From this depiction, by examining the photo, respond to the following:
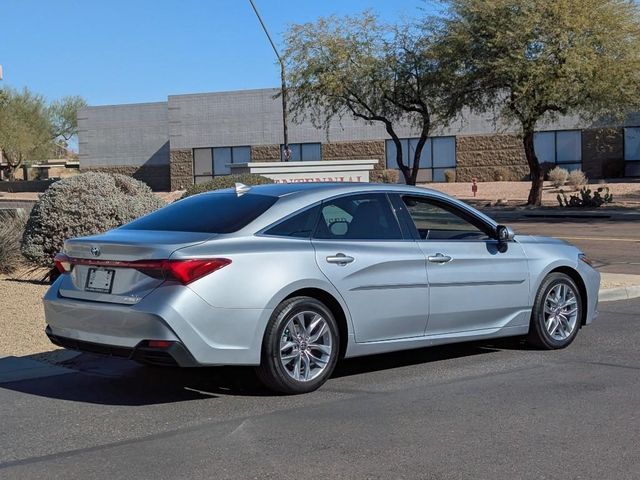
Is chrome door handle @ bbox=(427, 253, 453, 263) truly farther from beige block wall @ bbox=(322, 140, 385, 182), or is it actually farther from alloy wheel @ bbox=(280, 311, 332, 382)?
beige block wall @ bbox=(322, 140, 385, 182)

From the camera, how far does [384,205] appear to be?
765 centimetres

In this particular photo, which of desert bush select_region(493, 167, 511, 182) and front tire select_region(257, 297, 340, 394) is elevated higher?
desert bush select_region(493, 167, 511, 182)

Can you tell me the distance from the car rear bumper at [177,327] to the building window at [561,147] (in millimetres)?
45530

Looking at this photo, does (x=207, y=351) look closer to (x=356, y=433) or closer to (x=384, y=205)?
(x=356, y=433)

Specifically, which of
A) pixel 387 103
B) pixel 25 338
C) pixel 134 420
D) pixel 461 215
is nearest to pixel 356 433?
pixel 134 420

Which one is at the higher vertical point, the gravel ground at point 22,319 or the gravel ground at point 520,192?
the gravel ground at point 520,192

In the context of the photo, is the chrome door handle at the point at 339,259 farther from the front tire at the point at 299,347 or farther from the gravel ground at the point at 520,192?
the gravel ground at the point at 520,192

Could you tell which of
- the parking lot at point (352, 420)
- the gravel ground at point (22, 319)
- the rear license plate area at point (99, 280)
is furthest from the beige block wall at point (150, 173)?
the rear license plate area at point (99, 280)

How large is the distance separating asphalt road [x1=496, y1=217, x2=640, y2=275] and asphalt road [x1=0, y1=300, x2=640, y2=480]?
8.18 m

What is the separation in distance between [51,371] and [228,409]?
2153 mm

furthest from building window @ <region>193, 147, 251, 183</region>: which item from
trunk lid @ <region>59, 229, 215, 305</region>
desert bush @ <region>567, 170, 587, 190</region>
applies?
trunk lid @ <region>59, 229, 215, 305</region>

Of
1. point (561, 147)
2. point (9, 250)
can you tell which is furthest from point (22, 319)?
point (561, 147)

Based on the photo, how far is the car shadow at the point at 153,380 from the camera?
698 cm

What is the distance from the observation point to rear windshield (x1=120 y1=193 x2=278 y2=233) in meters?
6.98
